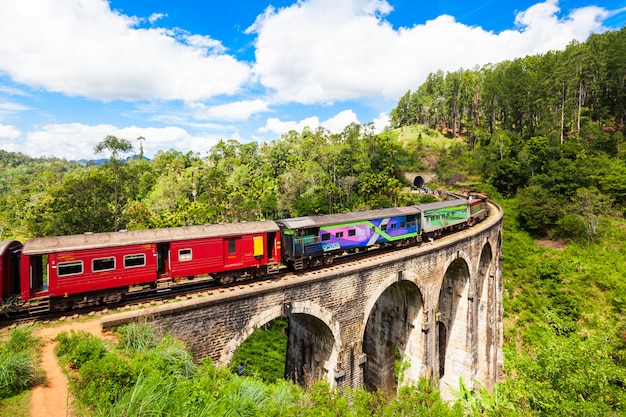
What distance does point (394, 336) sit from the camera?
21688 mm

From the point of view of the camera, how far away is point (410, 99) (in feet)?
319

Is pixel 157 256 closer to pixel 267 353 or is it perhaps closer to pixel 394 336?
pixel 394 336

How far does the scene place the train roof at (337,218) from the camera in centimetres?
1717

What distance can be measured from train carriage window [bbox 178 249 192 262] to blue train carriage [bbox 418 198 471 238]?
16996mm

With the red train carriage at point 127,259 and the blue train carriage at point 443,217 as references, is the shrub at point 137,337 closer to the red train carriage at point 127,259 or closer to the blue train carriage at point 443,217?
the red train carriage at point 127,259

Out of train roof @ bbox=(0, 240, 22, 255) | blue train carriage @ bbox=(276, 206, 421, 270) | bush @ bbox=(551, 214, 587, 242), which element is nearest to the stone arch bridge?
blue train carriage @ bbox=(276, 206, 421, 270)

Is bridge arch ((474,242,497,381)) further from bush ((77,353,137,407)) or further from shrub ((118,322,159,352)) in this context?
bush ((77,353,137,407))

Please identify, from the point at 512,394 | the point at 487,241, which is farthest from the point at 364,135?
the point at 512,394

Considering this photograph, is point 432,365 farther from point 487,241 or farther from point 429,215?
point 487,241

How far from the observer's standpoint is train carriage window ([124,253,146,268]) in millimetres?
12555

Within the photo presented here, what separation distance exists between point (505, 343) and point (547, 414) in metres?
23.6

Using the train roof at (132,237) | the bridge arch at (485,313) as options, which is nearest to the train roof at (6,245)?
the train roof at (132,237)

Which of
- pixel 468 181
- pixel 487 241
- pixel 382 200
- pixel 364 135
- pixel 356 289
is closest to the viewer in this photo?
pixel 356 289

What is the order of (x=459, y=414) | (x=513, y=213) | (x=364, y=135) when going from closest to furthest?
(x=459, y=414) < (x=513, y=213) < (x=364, y=135)
